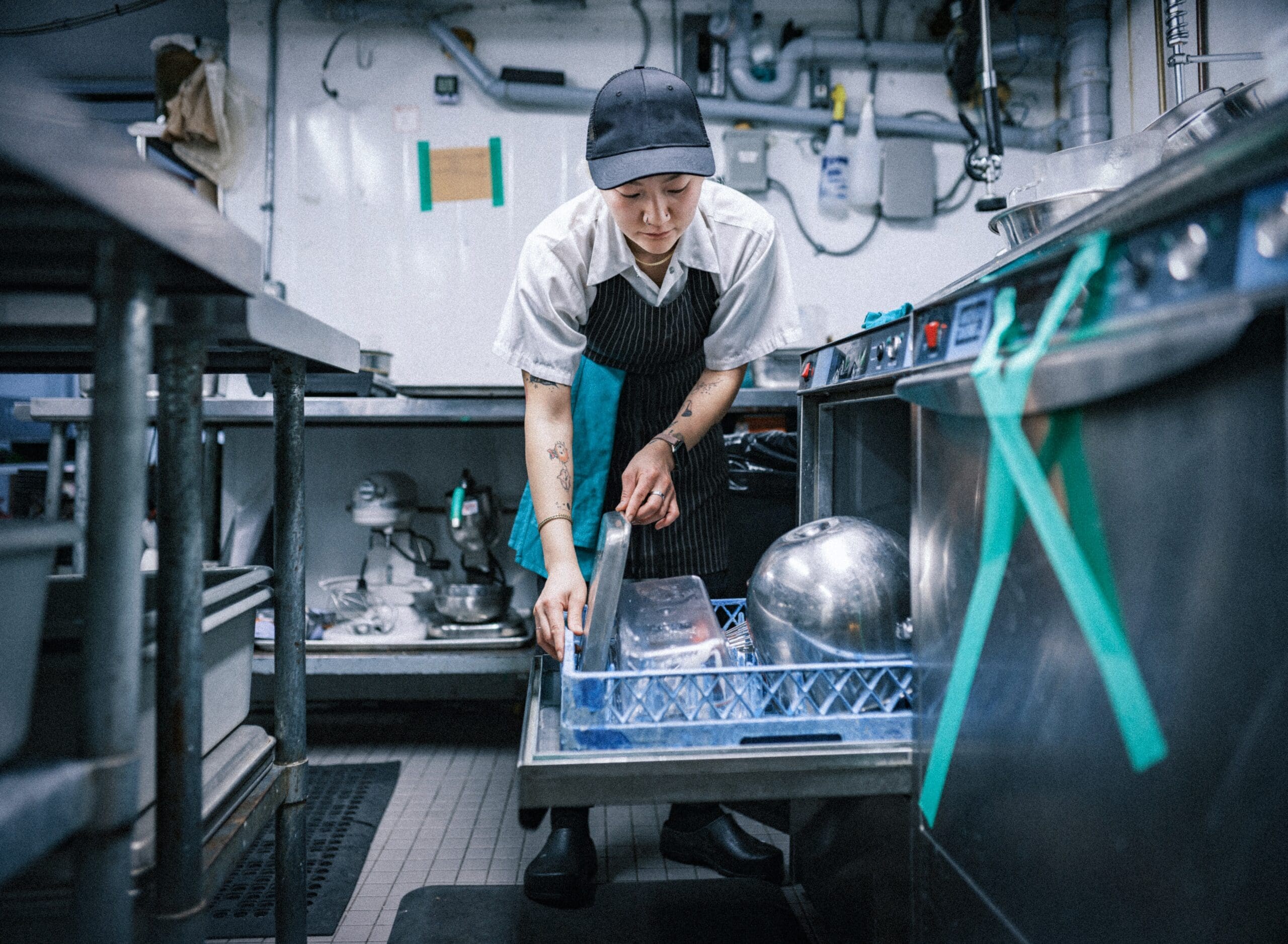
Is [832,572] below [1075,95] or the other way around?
below

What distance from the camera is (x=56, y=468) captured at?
1939 mm

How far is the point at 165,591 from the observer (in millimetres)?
646

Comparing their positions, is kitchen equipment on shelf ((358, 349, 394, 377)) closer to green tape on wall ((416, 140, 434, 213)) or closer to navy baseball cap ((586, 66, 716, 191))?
green tape on wall ((416, 140, 434, 213))

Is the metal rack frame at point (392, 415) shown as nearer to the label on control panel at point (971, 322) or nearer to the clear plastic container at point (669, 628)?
the clear plastic container at point (669, 628)

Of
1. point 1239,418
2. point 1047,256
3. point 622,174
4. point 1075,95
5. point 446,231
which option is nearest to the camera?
point 1239,418

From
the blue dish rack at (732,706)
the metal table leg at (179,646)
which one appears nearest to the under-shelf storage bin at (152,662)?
the metal table leg at (179,646)

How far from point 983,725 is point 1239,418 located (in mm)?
352

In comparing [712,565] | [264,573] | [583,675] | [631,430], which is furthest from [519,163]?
[583,675]

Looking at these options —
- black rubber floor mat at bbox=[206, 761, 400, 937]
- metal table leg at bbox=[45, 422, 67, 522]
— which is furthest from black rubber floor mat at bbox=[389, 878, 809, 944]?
metal table leg at bbox=[45, 422, 67, 522]

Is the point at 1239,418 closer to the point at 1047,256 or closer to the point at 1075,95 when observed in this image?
the point at 1047,256

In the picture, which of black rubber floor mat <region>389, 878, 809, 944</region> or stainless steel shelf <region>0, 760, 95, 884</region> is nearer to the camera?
stainless steel shelf <region>0, 760, 95, 884</region>

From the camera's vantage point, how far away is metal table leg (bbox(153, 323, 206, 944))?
25.3 inches

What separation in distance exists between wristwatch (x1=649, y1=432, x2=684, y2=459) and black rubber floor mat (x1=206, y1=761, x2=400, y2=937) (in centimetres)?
97

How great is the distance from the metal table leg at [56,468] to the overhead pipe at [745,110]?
167 centimetres
